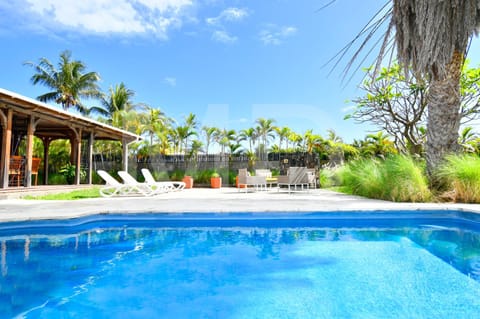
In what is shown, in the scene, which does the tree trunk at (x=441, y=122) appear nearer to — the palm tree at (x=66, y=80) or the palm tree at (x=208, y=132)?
the palm tree at (x=208, y=132)

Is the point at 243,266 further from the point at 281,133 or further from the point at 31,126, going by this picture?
the point at 281,133

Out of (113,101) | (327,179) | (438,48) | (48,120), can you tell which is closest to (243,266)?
(438,48)

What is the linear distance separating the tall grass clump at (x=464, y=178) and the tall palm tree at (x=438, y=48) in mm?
558

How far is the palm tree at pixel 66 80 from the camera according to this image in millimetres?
24828

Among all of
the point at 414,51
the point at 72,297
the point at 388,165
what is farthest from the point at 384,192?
the point at 72,297

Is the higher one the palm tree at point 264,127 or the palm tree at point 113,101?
the palm tree at point 113,101

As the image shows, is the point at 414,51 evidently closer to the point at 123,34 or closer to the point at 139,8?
the point at 139,8

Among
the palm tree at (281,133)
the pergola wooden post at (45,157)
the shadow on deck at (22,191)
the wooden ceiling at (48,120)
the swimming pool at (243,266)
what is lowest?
the swimming pool at (243,266)

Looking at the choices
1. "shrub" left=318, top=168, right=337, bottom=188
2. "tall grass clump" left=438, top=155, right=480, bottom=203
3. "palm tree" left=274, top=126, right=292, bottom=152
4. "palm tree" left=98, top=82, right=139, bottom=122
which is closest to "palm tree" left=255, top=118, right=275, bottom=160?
"palm tree" left=274, top=126, right=292, bottom=152

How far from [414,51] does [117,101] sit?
80.3 ft

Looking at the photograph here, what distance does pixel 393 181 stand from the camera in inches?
293

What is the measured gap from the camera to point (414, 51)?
256 inches

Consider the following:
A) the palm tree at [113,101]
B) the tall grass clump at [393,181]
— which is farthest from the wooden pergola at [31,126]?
the palm tree at [113,101]

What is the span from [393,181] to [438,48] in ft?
10.5
